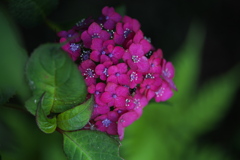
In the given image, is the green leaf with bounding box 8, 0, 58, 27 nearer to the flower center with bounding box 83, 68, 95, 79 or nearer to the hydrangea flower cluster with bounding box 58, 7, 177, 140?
the hydrangea flower cluster with bounding box 58, 7, 177, 140

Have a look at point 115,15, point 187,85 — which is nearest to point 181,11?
Result: point 187,85

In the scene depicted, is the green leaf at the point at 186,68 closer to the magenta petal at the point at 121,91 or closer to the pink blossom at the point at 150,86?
the pink blossom at the point at 150,86

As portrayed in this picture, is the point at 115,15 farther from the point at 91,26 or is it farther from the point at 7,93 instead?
the point at 7,93

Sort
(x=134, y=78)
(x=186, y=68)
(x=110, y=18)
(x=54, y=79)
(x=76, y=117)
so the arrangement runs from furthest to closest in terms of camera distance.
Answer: (x=186, y=68) → (x=110, y=18) → (x=134, y=78) → (x=76, y=117) → (x=54, y=79)

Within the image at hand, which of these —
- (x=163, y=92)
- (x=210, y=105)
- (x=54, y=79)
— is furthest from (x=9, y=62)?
(x=210, y=105)

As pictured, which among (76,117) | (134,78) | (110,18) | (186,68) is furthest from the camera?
(186,68)

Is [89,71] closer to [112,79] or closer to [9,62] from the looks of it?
[112,79]

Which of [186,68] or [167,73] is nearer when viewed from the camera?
[167,73]
